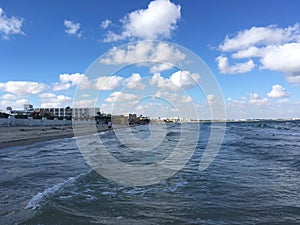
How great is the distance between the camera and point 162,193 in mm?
7238

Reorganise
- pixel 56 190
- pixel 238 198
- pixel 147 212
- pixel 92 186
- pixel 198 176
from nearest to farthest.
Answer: pixel 147 212
pixel 238 198
pixel 56 190
pixel 92 186
pixel 198 176

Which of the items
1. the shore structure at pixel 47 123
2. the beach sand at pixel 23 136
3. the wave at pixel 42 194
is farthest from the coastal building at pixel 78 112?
the wave at pixel 42 194

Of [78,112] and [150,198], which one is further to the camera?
[78,112]

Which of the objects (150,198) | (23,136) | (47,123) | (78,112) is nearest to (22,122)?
(47,123)

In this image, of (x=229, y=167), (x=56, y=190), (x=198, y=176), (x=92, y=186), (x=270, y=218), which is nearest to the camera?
(x=270, y=218)

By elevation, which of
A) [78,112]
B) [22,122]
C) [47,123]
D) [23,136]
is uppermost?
[78,112]

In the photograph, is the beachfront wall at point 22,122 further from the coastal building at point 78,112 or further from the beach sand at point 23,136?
the coastal building at point 78,112

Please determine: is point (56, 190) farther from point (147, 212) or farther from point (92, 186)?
point (147, 212)

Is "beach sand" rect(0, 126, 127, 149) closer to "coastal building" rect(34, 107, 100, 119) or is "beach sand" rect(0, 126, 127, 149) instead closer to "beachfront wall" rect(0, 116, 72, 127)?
"beachfront wall" rect(0, 116, 72, 127)

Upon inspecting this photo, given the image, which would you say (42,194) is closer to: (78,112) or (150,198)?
(150,198)

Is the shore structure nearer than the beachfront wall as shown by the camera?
Yes

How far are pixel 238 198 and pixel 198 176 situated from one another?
116 inches

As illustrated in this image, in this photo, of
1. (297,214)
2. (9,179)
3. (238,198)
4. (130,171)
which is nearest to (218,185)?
(238,198)

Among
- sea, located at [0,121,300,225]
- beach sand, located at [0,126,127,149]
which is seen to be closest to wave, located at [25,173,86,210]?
sea, located at [0,121,300,225]
